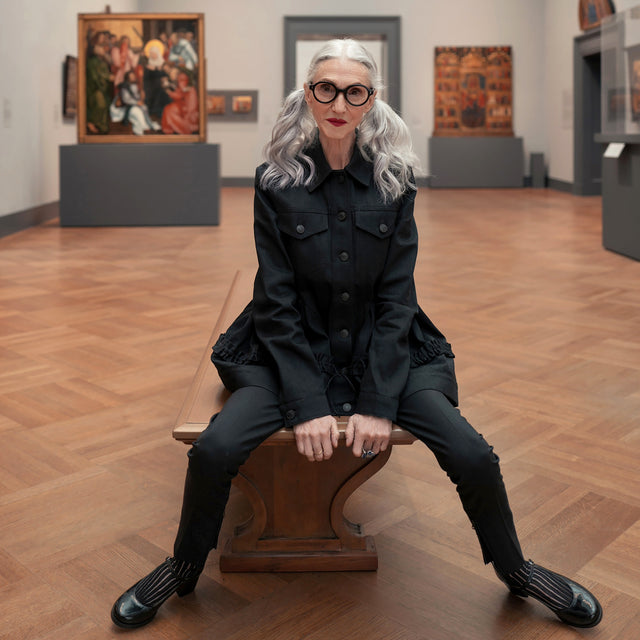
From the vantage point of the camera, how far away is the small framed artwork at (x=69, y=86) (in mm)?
14390

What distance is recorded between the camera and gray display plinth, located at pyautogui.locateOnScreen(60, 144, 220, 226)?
12352 millimetres

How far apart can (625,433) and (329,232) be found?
78.0 inches

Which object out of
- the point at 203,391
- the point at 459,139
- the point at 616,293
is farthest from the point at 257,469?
the point at 459,139

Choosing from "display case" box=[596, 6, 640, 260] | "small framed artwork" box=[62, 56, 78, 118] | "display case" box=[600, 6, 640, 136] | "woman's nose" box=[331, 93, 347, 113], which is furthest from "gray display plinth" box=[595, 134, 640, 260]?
"small framed artwork" box=[62, 56, 78, 118]

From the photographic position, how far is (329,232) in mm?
2406

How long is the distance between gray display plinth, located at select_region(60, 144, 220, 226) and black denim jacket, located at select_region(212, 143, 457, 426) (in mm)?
10296

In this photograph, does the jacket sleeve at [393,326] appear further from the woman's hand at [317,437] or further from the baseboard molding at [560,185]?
the baseboard molding at [560,185]

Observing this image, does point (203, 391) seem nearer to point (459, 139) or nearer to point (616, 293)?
point (616, 293)

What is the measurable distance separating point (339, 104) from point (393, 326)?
64cm

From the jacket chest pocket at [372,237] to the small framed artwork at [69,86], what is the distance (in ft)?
42.7

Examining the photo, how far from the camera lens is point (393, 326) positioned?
2.35 metres

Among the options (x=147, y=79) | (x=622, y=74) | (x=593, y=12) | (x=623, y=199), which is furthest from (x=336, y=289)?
(x=593, y=12)

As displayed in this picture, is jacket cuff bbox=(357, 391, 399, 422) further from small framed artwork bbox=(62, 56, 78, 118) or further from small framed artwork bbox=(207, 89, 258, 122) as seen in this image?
small framed artwork bbox=(207, 89, 258, 122)

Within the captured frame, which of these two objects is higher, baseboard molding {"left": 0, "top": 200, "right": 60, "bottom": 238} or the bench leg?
baseboard molding {"left": 0, "top": 200, "right": 60, "bottom": 238}
